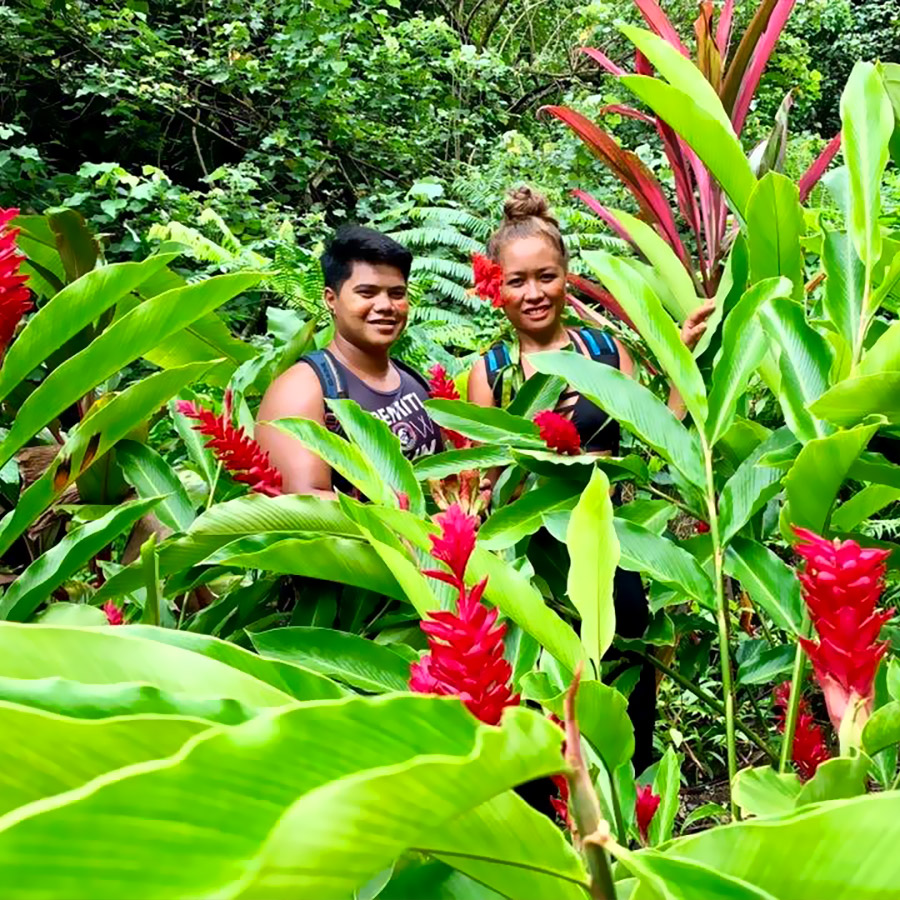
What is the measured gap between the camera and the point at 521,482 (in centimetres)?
104

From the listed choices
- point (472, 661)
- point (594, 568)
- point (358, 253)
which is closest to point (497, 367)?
point (358, 253)

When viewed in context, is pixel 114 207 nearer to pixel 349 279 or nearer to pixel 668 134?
pixel 349 279

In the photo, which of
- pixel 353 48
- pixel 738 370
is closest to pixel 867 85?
pixel 738 370

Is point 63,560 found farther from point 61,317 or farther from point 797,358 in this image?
point 797,358

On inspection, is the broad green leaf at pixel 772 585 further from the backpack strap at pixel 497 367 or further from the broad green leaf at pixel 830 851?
the backpack strap at pixel 497 367

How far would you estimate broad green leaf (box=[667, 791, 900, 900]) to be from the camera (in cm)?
24

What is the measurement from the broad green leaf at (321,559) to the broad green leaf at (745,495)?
28 cm

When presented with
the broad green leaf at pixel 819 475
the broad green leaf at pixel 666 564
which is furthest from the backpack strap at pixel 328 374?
the broad green leaf at pixel 819 475

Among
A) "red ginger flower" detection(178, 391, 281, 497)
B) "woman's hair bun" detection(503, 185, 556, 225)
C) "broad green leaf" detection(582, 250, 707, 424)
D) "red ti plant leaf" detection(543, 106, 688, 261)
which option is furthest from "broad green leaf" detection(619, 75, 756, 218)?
"woman's hair bun" detection(503, 185, 556, 225)

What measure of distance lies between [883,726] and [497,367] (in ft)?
4.06

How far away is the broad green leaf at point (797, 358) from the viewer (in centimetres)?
66

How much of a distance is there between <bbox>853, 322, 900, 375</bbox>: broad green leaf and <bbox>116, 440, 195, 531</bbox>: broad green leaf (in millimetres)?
741

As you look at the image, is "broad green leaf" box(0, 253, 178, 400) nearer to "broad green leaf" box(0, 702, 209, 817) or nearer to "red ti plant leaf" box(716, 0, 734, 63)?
"broad green leaf" box(0, 702, 209, 817)

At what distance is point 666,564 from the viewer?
2.19 feet
